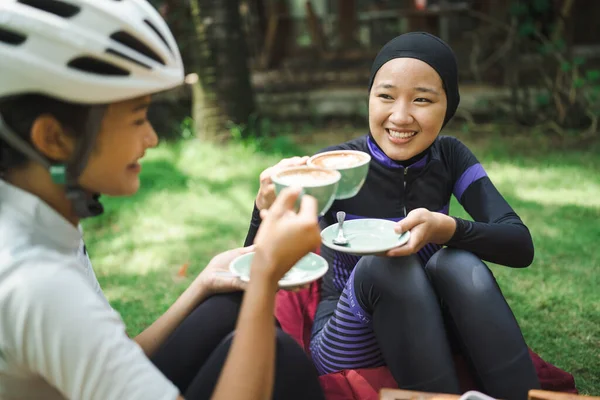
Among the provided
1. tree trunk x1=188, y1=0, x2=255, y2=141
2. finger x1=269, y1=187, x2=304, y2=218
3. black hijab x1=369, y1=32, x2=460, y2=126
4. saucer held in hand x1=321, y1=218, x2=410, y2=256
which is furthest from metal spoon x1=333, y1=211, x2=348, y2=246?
tree trunk x1=188, y1=0, x2=255, y2=141

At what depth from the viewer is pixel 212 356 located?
1684 mm

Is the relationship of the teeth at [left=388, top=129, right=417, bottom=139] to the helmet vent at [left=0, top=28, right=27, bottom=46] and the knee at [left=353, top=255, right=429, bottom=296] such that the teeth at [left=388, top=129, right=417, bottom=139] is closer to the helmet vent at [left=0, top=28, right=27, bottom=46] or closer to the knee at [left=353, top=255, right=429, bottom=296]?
the knee at [left=353, top=255, right=429, bottom=296]

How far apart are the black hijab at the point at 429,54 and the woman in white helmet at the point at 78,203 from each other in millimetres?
1058

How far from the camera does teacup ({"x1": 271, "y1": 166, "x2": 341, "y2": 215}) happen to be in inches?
69.9

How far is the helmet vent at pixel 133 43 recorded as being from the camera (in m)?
1.52

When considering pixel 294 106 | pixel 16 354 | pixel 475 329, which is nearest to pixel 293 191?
pixel 16 354

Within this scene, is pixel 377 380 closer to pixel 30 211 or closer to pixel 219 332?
pixel 219 332

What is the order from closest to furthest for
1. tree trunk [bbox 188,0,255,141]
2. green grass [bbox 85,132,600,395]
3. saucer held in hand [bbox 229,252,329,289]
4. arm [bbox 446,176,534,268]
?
saucer held in hand [bbox 229,252,329,289] → arm [bbox 446,176,534,268] → green grass [bbox 85,132,600,395] → tree trunk [bbox 188,0,255,141]

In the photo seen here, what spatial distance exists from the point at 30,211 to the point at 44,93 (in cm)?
27

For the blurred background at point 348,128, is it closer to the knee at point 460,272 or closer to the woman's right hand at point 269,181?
the knee at point 460,272

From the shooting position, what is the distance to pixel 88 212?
4.93 ft

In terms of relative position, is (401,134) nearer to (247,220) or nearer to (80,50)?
(80,50)

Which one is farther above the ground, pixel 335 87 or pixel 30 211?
pixel 30 211

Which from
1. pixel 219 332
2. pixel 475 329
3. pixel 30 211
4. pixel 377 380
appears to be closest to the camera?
pixel 30 211
